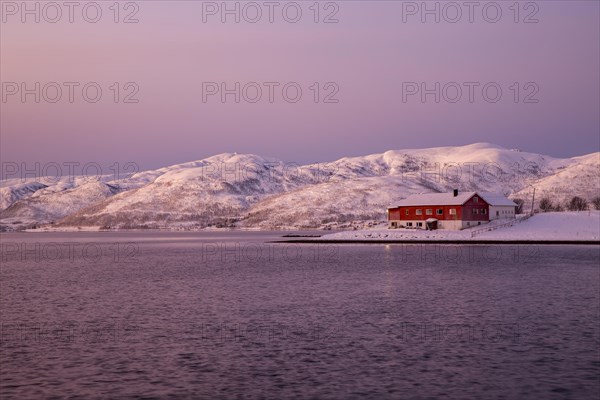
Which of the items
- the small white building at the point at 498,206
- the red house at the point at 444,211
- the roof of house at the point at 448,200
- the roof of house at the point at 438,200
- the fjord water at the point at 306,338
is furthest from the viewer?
the small white building at the point at 498,206

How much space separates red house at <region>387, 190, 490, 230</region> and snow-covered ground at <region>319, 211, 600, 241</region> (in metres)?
2.98

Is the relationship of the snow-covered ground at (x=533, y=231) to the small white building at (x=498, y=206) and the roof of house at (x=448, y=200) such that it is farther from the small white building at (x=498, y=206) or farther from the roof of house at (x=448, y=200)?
the roof of house at (x=448, y=200)

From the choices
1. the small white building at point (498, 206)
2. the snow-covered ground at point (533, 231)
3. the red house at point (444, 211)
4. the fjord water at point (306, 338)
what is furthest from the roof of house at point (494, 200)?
the fjord water at point (306, 338)

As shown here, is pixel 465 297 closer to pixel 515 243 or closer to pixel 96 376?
pixel 96 376

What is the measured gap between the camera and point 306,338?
2981 centimetres

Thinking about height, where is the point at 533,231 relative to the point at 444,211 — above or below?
below

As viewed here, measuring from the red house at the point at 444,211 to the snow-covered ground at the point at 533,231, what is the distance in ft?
9.77

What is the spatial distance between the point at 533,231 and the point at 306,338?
10696 centimetres

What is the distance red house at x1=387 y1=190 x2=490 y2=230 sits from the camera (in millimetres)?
137500

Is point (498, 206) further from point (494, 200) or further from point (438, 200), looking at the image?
Result: point (438, 200)

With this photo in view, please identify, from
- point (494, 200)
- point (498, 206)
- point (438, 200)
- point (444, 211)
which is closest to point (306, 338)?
point (444, 211)

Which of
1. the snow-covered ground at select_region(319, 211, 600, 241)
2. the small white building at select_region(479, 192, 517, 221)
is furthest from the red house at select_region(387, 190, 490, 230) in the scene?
the snow-covered ground at select_region(319, 211, 600, 241)

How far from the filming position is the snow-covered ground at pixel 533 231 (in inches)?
4877

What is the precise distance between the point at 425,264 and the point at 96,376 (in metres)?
59.5
